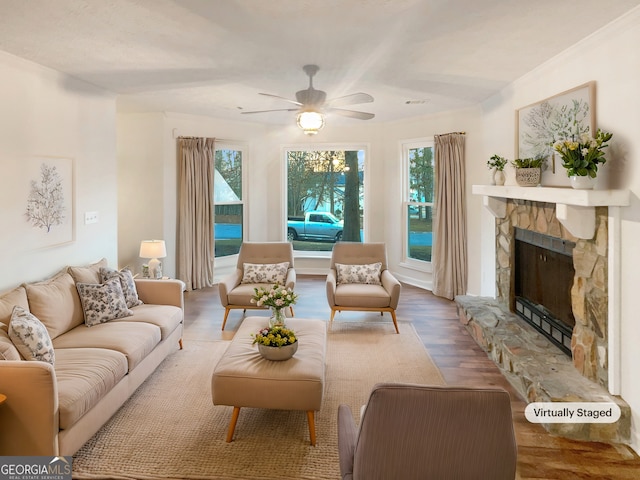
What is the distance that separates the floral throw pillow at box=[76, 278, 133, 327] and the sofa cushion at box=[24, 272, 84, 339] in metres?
0.07

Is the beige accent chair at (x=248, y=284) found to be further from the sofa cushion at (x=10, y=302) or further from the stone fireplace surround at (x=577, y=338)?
the stone fireplace surround at (x=577, y=338)

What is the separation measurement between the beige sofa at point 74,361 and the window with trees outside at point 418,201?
13.2 feet

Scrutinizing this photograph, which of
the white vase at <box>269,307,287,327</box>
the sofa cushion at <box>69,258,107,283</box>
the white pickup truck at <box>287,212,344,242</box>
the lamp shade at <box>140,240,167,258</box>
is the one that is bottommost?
the white vase at <box>269,307,287,327</box>

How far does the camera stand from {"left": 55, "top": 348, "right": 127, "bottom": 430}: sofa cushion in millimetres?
2455

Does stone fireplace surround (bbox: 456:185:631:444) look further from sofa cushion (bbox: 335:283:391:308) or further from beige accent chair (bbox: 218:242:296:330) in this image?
beige accent chair (bbox: 218:242:296:330)

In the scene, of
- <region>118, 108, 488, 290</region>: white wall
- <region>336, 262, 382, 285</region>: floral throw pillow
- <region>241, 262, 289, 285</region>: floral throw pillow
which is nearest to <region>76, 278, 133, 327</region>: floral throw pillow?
<region>241, 262, 289, 285</region>: floral throw pillow

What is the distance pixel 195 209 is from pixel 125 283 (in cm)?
272

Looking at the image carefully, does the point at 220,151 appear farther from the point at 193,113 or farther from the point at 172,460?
the point at 172,460

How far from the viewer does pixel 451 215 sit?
6.27 meters

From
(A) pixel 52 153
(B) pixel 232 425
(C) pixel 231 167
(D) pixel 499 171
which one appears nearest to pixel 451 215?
→ (D) pixel 499 171

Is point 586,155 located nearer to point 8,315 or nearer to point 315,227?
point 8,315

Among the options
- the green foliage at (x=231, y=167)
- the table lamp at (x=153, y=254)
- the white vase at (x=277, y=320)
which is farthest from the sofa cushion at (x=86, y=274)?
the green foliage at (x=231, y=167)

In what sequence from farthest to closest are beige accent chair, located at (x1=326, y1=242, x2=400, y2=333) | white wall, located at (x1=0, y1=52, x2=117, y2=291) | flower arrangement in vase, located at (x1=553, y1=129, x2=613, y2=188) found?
beige accent chair, located at (x1=326, y1=242, x2=400, y2=333), white wall, located at (x1=0, y1=52, x2=117, y2=291), flower arrangement in vase, located at (x1=553, y1=129, x2=613, y2=188)

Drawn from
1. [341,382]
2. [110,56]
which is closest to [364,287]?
[341,382]
